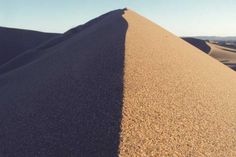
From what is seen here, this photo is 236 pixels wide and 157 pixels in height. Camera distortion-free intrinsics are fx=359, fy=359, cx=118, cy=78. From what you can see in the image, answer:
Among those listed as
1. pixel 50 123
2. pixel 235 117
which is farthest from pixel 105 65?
pixel 235 117

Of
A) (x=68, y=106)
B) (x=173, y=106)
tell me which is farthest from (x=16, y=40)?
(x=173, y=106)

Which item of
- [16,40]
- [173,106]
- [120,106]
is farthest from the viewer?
[16,40]

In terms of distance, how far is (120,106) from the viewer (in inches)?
175

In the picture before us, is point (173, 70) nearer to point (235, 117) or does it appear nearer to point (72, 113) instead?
point (235, 117)

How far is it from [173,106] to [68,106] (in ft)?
4.64

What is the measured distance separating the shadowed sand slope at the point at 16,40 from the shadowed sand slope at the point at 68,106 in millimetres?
8902

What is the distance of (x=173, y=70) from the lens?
6371mm

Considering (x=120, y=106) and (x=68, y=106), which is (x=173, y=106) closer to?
(x=120, y=106)

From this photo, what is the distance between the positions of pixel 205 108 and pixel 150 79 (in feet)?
3.21

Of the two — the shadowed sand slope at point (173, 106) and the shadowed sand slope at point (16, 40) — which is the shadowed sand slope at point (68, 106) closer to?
the shadowed sand slope at point (173, 106)

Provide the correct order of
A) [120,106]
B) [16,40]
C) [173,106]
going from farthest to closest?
[16,40] → [173,106] → [120,106]

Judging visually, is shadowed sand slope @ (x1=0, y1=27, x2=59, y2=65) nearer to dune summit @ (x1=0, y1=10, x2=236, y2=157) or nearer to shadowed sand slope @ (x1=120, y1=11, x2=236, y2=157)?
dune summit @ (x1=0, y1=10, x2=236, y2=157)

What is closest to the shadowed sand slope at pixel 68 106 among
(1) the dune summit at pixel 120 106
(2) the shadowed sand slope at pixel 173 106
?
(1) the dune summit at pixel 120 106

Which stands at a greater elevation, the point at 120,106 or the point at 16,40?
the point at 16,40
